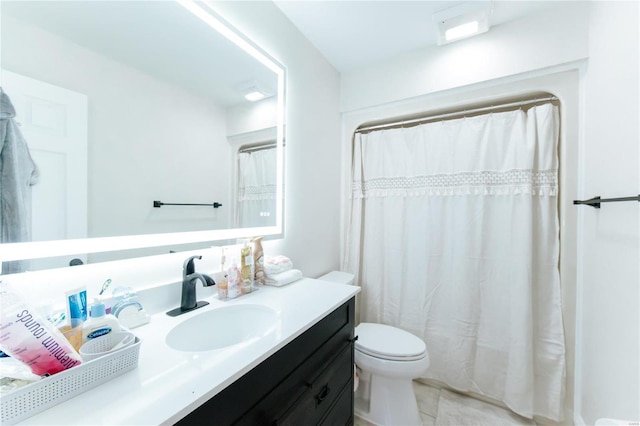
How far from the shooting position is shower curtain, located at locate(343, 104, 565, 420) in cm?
152

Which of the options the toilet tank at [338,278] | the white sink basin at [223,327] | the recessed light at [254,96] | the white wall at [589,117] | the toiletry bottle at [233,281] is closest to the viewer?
the white sink basin at [223,327]

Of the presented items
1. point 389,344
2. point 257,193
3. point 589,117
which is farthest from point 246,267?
point 589,117

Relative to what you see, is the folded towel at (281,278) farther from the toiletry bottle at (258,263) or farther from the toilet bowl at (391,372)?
the toilet bowl at (391,372)

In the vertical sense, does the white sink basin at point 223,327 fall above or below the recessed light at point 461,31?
below

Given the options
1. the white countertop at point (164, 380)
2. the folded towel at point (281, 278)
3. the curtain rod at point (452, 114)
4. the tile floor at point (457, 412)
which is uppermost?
the curtain rod at point (452, 114)

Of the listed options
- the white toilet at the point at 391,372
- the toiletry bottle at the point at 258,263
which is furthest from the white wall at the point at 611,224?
the toiletry bottle at the point at 258,263

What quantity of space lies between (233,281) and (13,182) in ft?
2.34

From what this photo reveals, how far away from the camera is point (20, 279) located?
663mm

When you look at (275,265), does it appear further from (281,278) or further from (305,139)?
(305,139)

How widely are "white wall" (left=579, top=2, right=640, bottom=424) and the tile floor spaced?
0.39 metres

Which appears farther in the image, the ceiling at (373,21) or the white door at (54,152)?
the ceiling at (373,21)

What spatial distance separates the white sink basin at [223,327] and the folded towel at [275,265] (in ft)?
0.88

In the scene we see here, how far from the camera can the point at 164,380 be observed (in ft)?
1.81

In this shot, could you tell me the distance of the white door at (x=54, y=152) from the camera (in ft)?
2.23
